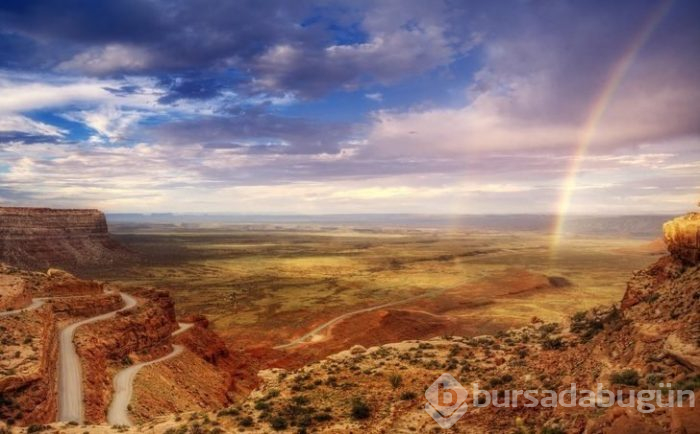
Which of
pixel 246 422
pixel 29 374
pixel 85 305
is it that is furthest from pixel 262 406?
pixel 85 305

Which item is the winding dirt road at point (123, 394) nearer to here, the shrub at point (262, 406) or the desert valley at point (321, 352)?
the desert valley at point (321, 352)

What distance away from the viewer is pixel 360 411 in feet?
65.2

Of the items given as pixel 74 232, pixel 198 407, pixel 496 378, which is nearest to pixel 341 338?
pixel 198 407

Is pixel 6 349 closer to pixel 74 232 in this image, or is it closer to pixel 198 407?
pixel 198 407

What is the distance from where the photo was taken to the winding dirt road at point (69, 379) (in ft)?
89.1

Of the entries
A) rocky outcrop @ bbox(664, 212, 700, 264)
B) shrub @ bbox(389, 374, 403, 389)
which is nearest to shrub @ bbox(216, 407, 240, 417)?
shrub @ bbox(389, 374, 403, 389)

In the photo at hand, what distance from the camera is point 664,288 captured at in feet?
71.7

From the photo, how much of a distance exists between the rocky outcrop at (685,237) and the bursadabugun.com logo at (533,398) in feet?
34.7

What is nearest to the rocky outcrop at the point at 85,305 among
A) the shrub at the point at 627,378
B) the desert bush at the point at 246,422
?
the desert bush at the point at 246,422

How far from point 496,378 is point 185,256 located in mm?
155860

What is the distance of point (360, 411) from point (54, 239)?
137 metres

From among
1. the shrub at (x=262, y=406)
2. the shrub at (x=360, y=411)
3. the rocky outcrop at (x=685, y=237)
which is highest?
the rocky outcrop at (x=685, y=237)

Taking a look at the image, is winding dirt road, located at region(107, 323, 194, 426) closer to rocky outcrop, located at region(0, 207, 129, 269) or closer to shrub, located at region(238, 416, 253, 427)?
shrub, located at region(238, 416, 253, 427)

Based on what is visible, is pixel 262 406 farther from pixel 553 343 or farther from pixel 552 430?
pixel 553 343
